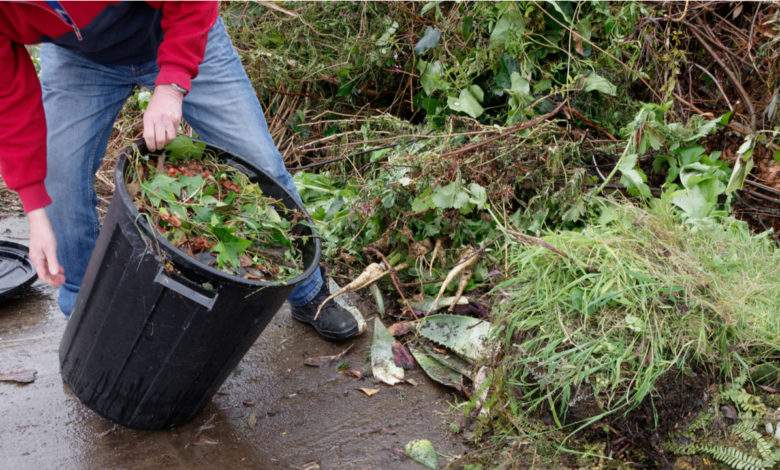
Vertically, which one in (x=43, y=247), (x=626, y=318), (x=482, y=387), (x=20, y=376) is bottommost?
(x=20, y=376)

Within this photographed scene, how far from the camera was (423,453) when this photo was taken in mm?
2359

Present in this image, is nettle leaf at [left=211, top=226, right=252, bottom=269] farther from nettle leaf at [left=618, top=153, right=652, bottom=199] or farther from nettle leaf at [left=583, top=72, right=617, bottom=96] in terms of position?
nettle leaf at [left=583, top=72, right=617, bottom=96]

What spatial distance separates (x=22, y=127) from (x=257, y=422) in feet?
3.96

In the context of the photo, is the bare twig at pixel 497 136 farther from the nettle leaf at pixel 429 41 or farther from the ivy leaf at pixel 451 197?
the nettle leaf at pixel 429 41

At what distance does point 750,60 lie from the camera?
3428mm

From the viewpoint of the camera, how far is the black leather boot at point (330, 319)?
293 cm

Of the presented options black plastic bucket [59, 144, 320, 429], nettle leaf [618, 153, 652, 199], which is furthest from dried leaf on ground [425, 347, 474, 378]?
nettle leaf [618, 153, 652, 199]

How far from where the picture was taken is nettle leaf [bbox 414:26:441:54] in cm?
371

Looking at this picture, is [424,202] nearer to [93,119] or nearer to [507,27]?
[507,27]

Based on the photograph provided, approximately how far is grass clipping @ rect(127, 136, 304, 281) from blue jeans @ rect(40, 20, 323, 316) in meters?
0.21

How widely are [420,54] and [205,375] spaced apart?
2.22 metres

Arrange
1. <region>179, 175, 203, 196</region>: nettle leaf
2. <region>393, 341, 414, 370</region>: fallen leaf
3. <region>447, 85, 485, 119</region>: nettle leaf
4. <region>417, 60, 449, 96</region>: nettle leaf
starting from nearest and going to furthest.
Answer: <region>179, 175, 203, 196</region>: nettle leaf → <region>393, 341, 414, 370</region>: fallen leaf → <region>447, 85, 485, 119</region>: nettle leaf → <region>417, 60, 449, 96</region>: nettle leaf

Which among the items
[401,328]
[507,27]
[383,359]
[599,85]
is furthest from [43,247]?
[599,85]

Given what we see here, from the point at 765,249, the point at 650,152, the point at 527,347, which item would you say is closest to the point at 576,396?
the point at 527,347
